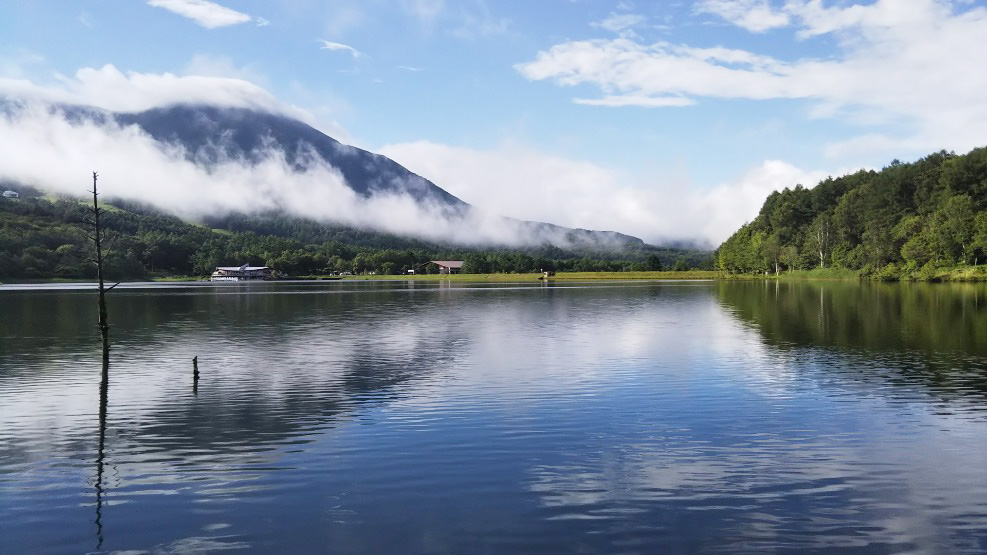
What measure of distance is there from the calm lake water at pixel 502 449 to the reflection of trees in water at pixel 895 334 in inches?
14.2

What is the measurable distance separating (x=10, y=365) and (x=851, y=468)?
40501 mm

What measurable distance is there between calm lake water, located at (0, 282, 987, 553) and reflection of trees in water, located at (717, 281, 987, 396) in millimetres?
361

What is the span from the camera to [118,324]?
214ft

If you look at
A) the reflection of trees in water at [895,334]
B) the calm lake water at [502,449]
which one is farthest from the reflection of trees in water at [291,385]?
the reflection of trees in water at [895,334]

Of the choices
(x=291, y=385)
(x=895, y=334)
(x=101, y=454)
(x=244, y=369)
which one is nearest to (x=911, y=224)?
(x=895, y=334)

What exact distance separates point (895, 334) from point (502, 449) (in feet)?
129

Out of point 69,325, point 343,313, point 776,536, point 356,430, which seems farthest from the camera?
point 343,313

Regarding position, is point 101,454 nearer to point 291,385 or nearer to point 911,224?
point 291,385

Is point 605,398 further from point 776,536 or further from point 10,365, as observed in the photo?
point 10,365

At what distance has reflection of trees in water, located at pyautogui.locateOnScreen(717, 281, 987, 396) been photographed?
104 feet

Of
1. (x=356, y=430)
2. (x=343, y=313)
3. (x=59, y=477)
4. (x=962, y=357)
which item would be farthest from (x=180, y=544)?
(x=343, y=313)

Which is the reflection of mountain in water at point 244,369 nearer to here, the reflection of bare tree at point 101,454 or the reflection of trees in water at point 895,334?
the reflection of bare tree at point 101,454

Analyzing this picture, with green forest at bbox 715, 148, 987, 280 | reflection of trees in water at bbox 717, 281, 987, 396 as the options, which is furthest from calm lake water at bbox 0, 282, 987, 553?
green forest at bbox 715, 148, 987, 280

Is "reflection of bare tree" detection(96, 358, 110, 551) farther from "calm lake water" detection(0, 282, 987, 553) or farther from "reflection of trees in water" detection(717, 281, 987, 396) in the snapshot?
"reflection of trees in water" detection(717, 281, 987, 396)
